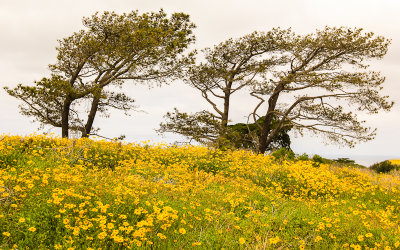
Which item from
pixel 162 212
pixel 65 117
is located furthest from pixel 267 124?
pixel 162 212

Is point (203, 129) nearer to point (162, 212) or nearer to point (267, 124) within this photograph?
point (267, 124)

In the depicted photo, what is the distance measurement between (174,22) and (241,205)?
15.1 metres

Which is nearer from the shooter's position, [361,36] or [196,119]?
[361,36]

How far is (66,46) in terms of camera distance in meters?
18.8

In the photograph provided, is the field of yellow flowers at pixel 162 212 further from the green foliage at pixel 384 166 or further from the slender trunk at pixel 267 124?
the green foliage at pixel 384 166

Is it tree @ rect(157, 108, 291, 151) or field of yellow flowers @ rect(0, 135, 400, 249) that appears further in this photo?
tree @ rect(157, 108, 291, 151)

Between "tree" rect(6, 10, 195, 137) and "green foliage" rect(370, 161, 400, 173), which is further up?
"tree" rect(6, 10, 195, 137)

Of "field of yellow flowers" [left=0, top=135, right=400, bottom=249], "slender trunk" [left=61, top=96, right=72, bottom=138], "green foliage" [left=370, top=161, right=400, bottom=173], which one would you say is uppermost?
"slender trunk" [left=61, top=96, right=72, bottom=138]

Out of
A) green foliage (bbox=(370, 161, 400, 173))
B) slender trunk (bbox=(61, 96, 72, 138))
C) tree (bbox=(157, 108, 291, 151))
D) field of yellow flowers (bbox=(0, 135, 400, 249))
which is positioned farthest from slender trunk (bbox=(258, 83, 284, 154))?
slender trunk (bbox=(61, 96, 72, 138))

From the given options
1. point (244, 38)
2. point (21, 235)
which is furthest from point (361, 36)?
point (21, 235)

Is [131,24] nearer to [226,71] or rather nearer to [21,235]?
[226,71]

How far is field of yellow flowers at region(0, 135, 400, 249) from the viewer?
398 cm

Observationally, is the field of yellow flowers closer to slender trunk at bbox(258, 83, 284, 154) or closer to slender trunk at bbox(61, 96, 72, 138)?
slender trunk at bbox(61, 96, 72, 138)

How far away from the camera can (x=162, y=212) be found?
470 centimetres
